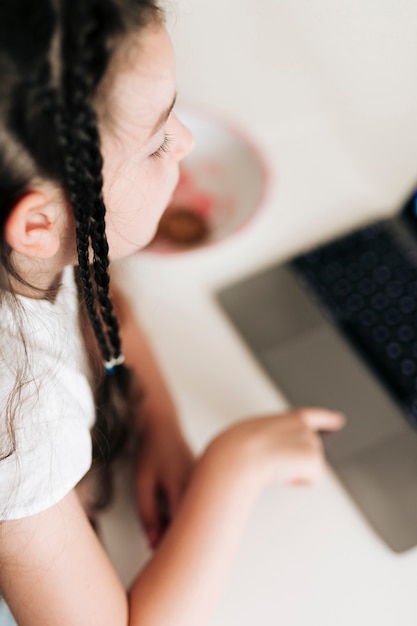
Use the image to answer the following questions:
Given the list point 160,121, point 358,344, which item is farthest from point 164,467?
point 160,121

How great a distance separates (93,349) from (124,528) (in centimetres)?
17

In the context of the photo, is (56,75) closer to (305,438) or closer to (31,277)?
(31,277)

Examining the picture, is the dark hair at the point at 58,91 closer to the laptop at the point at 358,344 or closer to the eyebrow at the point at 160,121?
the eyebrow at the point at 160,121

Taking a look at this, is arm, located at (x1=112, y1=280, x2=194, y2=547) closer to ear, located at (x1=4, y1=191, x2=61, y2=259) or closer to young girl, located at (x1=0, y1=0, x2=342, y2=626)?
young girl, located at (x1=0, y1=0, x2=342, y2=626)

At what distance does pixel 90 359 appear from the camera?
0.55 meters

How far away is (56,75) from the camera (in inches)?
12.1

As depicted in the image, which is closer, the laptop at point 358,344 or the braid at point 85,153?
A: the braid at point 85,153

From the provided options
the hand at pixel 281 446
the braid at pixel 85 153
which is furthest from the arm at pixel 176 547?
the braid at pixel 85 153

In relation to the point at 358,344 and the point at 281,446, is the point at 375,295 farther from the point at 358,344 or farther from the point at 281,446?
the point at 281,446

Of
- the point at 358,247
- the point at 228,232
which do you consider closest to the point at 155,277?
the point at 228,232

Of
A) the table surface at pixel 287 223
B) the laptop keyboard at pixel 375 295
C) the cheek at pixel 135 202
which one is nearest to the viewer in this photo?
the cheek at pixel 135 202

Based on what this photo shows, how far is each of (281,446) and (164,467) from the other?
118 millimetres

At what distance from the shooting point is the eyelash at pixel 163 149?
0.41 metres

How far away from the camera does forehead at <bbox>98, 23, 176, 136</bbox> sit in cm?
33
